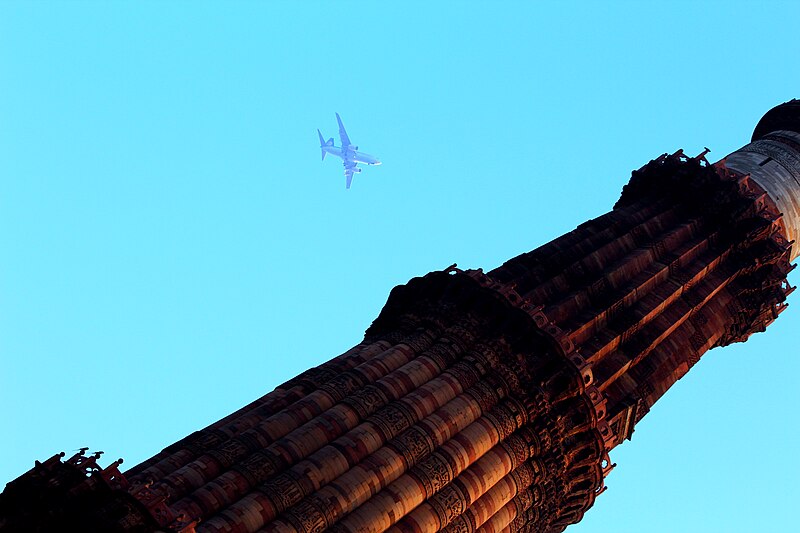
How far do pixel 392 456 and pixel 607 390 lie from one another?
14395 mm

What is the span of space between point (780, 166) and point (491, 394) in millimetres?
32794

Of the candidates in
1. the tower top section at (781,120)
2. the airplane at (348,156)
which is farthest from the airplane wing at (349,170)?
the tower top section at (781,120)

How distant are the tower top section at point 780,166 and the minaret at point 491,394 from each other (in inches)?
38.4

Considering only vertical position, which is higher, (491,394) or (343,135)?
(343,135)

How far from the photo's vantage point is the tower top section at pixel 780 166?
59344mm

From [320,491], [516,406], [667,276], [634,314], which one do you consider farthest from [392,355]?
[667,276]

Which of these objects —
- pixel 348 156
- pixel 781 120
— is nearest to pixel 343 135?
pixel 348 156

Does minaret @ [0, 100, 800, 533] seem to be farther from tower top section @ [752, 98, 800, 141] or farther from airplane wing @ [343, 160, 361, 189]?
airplane wing @ [343, 160, 361, 189]

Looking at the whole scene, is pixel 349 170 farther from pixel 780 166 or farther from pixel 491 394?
pixel 491 394

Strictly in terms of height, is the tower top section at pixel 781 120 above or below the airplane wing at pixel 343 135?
below

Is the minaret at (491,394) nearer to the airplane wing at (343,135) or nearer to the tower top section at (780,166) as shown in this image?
the tower top section at (780,166)

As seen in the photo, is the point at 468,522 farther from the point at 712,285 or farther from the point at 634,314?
the point at 712,285

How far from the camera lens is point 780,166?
201 ft

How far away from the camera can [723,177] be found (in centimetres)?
5469
